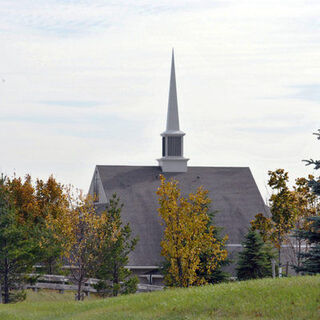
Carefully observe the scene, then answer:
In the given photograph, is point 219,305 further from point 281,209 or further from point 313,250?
point 281,209

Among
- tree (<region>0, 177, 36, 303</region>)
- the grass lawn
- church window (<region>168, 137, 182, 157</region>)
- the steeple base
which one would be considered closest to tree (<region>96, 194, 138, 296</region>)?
tree (<region>0, 177, 36, 303</region>)

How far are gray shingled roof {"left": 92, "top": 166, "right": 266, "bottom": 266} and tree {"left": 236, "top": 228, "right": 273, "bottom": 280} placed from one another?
880 cm

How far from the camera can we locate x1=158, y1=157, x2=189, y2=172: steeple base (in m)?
64.1

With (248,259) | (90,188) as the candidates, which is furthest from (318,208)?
(90,188)

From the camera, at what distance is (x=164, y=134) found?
212ft

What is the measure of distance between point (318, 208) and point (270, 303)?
28.2m

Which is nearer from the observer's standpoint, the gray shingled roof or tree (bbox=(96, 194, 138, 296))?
tree (bbox=(96, 194, 138, 296))

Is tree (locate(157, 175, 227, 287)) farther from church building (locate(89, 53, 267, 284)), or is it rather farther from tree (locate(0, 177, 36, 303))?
church building (locate(89, 53, 267, 284))

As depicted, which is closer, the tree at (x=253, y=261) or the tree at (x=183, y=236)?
the tree at (x=183, y=236)

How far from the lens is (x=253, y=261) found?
4697 cm

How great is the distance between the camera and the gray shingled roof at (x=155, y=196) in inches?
→ 2197

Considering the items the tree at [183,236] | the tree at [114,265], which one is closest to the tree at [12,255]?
the tree at [114,265]

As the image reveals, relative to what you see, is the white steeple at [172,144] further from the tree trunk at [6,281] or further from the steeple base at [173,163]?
the tree trunk at [6,281]

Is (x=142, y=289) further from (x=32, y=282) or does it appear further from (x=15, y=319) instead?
(x=15, y=319)
